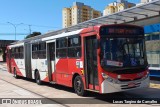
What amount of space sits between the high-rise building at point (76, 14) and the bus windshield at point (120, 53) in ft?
234

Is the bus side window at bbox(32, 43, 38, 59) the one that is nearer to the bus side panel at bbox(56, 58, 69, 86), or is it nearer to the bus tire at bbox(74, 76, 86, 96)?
the bus side panel at bbox(56, 58, 69, 86)

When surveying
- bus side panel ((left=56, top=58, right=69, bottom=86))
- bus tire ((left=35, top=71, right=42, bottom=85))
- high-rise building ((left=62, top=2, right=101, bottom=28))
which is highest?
high-rise building ((left=62, top=2, right=101, bottom=28))

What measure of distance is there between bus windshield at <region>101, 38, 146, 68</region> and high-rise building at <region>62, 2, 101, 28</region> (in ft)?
234

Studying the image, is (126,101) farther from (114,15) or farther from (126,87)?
(114,15)

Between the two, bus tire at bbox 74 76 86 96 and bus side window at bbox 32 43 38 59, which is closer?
bus tire at bbox 74 76 86 96

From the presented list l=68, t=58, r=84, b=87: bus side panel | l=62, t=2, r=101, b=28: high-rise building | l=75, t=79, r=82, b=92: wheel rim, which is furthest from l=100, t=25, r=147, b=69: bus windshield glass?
l=62, t=2, r=101, b=28: high-rise building

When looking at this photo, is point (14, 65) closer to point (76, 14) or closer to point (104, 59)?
point (104, 59)

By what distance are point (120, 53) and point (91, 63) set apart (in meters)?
1.29

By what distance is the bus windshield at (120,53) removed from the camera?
11.0 meters

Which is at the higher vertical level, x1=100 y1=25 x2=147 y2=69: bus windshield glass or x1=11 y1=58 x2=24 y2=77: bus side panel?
x1=100 y1=25 x2=147 y2=69: bus windshield glass

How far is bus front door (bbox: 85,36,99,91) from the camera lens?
11539 millimetres

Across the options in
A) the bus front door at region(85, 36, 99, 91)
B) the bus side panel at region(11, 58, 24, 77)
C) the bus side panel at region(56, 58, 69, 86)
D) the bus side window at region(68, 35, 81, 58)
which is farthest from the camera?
the bus side panel at region(11, 58, 24, 77)

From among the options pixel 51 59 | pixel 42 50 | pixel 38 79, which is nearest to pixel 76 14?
pixel 38 79

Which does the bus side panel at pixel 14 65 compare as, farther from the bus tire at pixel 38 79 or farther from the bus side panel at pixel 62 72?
the bus side panel at pixel 62 72
